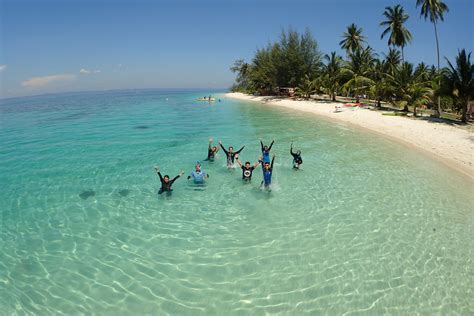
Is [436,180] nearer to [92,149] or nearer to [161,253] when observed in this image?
[161,253]

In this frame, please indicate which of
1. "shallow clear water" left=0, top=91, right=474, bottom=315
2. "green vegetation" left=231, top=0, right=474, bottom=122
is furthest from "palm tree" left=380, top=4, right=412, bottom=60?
"shallow clear water" left=0, top=91, right=474, bottom=315

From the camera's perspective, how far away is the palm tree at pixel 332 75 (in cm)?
5362

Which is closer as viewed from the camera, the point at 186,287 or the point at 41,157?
the point at 186,287

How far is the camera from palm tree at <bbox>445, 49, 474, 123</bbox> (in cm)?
2712

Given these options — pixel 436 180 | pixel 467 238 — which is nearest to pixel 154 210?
pixel 467 238

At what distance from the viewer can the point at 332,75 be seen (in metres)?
56.7

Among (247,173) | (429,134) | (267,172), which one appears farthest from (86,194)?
(429,134)

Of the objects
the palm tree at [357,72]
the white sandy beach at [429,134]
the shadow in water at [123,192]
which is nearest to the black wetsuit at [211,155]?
the shadow in water at [123,192]

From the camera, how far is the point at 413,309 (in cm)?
694

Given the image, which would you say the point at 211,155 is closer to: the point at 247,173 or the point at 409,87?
the point at 247,173

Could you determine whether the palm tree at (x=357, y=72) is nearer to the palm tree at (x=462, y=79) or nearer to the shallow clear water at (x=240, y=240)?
the palm tree at (x=462, y=79)

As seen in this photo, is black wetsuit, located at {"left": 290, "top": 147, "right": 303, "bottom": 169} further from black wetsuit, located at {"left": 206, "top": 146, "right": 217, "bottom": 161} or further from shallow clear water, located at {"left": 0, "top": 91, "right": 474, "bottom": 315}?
black wetsuit, located at {"left": 206, "top": 146, "right": 217, "bottom": 161}

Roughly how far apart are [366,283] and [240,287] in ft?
11.3

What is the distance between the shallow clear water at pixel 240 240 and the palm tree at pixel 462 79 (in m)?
14.8
